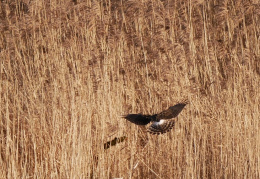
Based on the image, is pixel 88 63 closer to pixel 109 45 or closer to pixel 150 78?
pixel 109 45

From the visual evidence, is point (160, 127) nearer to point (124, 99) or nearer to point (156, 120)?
point (156, 120)

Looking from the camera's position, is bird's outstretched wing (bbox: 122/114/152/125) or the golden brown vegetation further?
the golden brown vegetation

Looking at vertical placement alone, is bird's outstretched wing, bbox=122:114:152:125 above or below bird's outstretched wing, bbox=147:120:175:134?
above

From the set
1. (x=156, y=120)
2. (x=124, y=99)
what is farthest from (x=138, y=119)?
(x=124, y=99)

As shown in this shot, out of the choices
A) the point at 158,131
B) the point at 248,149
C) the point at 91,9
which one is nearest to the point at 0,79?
the point at 91,9

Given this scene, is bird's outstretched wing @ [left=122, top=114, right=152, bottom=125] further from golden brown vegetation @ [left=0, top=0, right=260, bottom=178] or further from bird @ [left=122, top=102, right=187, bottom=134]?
golden brown vegetation @ [left=0, top=0, right=260, bottom=178]

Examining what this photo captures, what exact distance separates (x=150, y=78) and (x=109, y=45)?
433 mm

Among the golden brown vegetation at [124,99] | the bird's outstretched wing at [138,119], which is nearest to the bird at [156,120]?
the bird's outstretched wing at [138,119]

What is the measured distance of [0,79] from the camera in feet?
11.9

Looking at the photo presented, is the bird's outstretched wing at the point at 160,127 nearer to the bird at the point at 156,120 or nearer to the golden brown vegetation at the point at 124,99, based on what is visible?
the bird at the point at 156,120

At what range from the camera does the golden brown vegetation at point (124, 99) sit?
133 inches

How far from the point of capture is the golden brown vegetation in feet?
11.1

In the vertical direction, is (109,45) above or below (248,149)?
above

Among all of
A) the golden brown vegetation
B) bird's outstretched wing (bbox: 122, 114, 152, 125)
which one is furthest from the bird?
the golden brown vegetation
